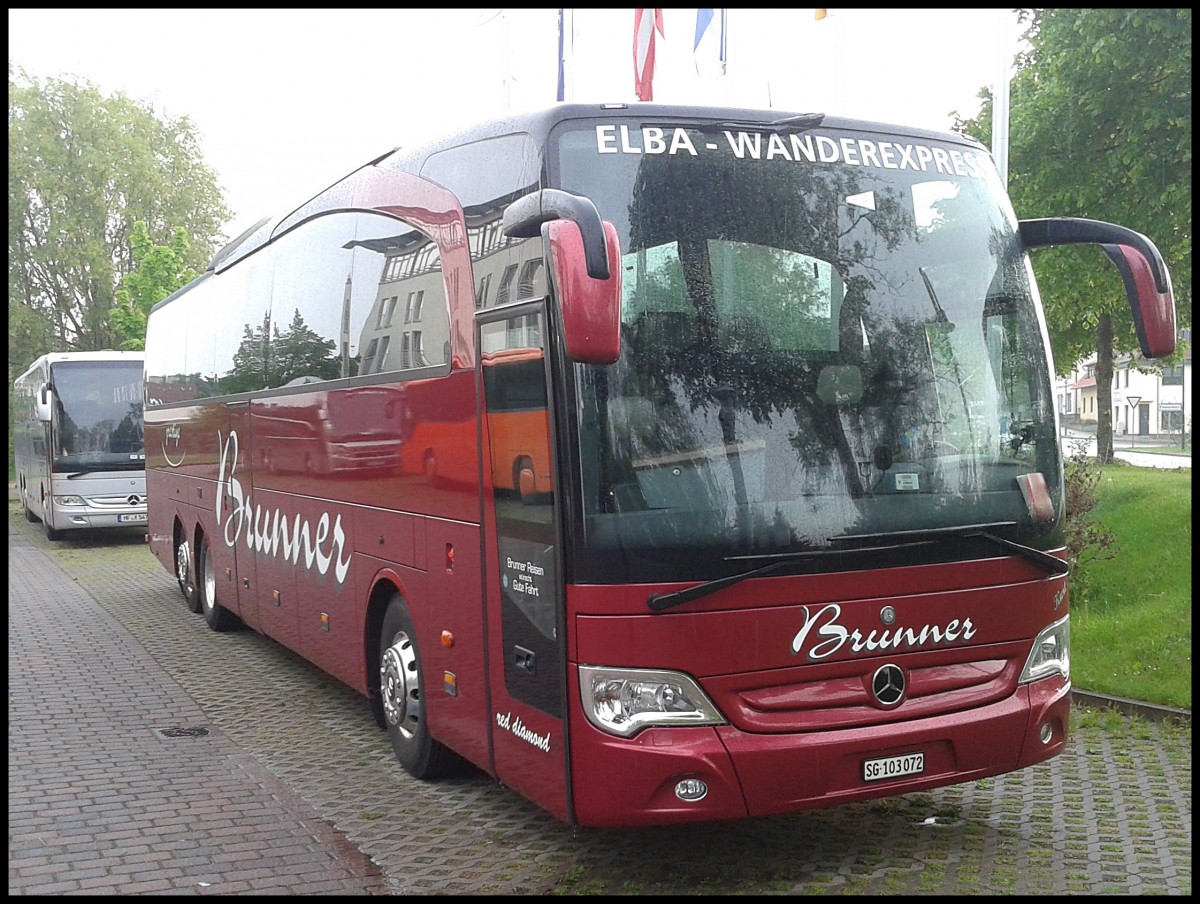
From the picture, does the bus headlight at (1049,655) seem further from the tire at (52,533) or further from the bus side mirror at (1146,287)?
the tire at (52,533)

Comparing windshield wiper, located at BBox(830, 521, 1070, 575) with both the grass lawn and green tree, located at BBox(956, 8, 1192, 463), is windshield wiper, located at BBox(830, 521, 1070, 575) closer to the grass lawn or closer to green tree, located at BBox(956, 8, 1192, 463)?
the grass lawn

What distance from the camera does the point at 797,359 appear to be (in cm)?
525

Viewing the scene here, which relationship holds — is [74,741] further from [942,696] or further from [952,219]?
[952,219]

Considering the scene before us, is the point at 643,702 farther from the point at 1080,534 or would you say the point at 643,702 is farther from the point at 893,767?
the point at 1080,534

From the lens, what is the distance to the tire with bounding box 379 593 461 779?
7.04m

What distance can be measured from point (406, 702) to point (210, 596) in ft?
20.8

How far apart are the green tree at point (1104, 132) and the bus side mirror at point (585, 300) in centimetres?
1267

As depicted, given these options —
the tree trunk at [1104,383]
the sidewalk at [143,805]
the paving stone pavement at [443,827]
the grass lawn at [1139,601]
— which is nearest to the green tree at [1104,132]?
the grass lawn at [1139,601]

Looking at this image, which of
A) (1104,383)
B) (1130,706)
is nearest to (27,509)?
(1104,383)

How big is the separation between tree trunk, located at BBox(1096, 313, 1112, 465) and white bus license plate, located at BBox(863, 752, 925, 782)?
61.8ft

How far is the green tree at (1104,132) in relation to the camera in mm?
15195

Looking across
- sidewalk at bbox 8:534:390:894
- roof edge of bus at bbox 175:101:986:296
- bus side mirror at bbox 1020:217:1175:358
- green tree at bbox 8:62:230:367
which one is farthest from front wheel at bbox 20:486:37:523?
bus side mirror at bbox 1020:217:1175:358

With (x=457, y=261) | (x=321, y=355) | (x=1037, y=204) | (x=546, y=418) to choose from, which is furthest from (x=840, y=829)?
(x=1037, y=204)

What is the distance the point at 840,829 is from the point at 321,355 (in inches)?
181
